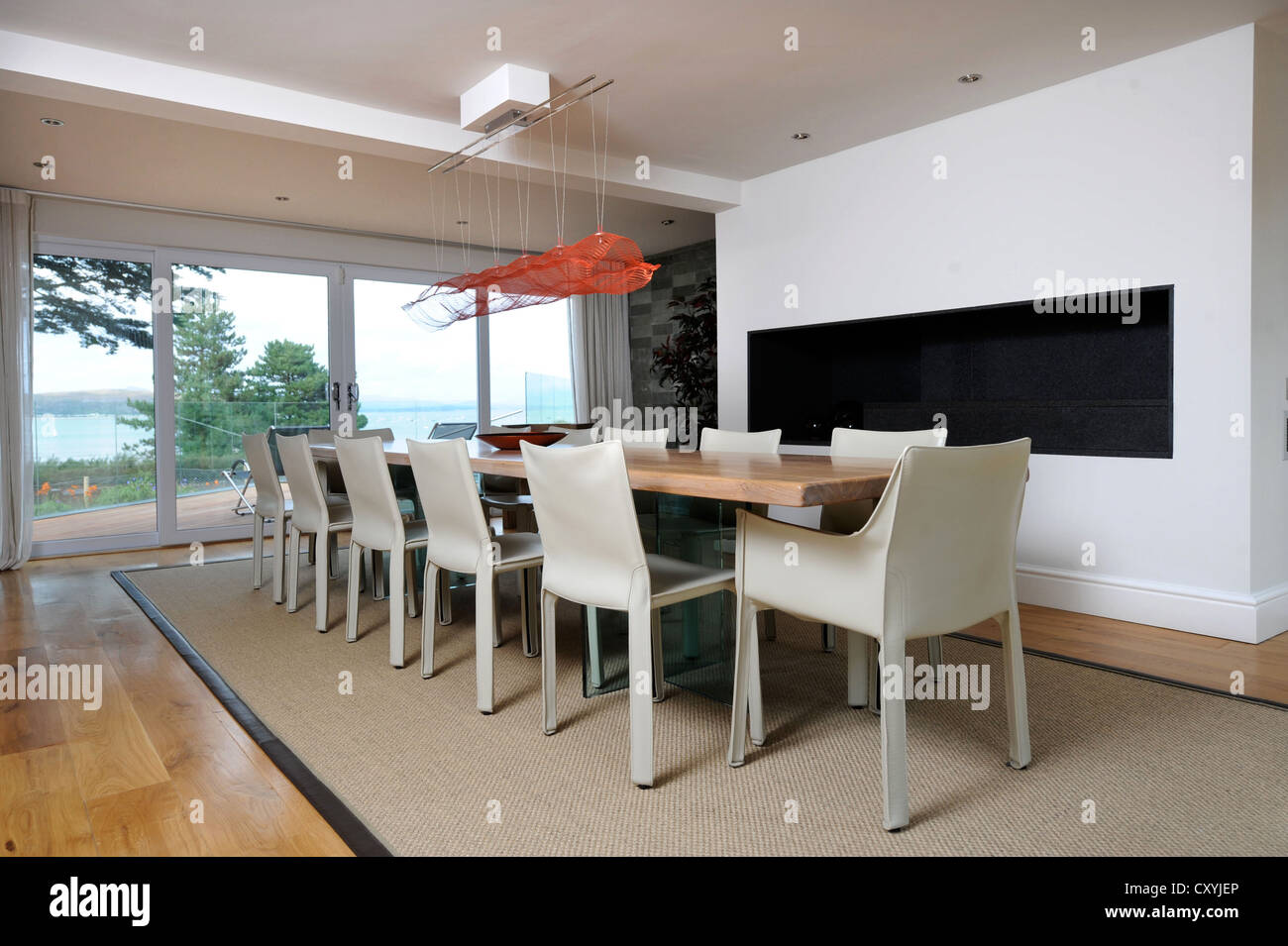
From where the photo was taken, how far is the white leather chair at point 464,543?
8.00ft

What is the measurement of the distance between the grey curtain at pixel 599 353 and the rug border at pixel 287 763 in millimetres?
4557

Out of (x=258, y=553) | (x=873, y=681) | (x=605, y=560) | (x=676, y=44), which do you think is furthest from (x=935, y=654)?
(x=258, y=553)

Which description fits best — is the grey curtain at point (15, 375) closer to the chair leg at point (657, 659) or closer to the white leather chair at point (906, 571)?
the chair leg at point (657, 659)

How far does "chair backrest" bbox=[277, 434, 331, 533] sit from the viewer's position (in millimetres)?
3414

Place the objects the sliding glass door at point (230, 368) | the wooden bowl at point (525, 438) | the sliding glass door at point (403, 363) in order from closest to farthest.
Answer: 1. the wooden bowl at point (525, 438)
2. the sliding glass door at point (230, 368)
3. the sliding glass door at point (403, 363)

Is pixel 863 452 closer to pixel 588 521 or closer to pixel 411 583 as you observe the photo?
pixel 588 521

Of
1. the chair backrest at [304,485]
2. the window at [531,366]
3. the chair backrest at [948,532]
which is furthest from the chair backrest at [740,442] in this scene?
the window at [531,366]

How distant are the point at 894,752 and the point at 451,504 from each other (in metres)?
1.49

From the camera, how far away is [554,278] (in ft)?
11.6

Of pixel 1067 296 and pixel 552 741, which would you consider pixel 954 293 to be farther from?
pixel 552 741

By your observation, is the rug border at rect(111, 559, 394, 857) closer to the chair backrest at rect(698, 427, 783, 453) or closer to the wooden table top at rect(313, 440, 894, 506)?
the wooden table top at rect(313, 440, 894, 506)

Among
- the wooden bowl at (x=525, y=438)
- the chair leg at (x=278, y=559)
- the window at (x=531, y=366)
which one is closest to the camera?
the wooden bowl at (x=525, y=438)

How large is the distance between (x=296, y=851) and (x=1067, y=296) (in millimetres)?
3606

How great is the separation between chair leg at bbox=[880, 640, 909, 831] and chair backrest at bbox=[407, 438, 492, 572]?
4.09ft
